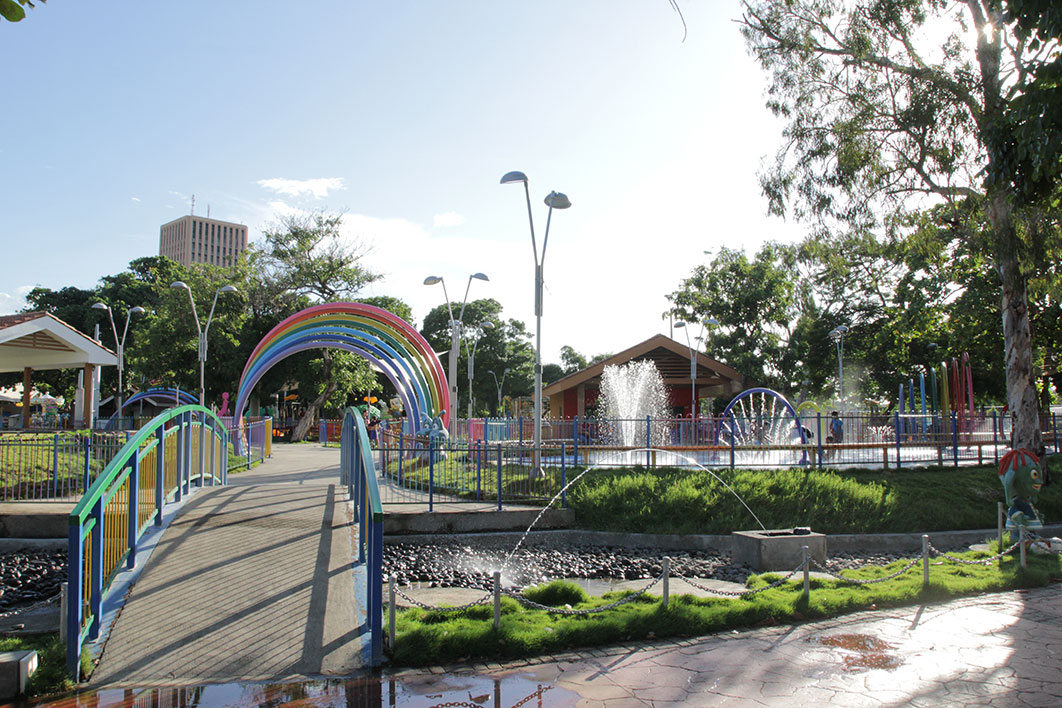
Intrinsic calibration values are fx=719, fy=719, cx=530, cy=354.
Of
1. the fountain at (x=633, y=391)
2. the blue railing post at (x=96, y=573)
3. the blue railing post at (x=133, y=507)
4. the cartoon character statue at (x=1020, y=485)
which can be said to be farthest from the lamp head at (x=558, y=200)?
the fountain at (x=633, y=391)

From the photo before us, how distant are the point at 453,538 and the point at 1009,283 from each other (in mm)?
14704

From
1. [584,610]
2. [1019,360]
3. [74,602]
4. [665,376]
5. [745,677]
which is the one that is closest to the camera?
[74,602]

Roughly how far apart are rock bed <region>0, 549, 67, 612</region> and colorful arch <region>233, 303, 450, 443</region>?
12606mm

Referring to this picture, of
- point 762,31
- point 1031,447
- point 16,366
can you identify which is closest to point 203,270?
point 16,366

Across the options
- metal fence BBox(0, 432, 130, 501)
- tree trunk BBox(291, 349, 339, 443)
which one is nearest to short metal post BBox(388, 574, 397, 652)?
metal fence BBox(0, 432, 130, 501)

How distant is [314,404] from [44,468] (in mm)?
29089

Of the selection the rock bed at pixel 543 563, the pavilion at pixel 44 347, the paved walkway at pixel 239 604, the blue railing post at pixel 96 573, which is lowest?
the rock bed at pixel 543 563

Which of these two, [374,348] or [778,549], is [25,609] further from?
[374,348]

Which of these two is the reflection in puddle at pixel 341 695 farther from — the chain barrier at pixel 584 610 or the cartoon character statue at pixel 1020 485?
the cartoon character statue at pixel 1020 485

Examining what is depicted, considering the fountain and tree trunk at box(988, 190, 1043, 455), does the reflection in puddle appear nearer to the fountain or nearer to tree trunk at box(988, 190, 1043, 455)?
tree trunk at box(988, 190, 1043, 455)

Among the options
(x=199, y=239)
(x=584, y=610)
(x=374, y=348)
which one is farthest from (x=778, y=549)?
(x=199, y=239)

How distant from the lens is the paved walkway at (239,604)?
5.36 metres

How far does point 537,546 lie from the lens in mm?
12461

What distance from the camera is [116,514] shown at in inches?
267
